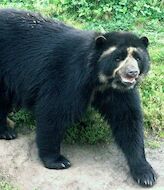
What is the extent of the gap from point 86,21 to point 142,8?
93 centimetres

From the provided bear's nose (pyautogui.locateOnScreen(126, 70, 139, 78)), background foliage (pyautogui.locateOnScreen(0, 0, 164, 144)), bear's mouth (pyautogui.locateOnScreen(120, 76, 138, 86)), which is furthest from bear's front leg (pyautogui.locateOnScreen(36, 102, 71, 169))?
background foliage (pyautogui.locateOnScreen(0, 0, 164, 144))

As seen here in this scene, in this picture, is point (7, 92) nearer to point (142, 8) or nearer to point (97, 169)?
point (97, 169)

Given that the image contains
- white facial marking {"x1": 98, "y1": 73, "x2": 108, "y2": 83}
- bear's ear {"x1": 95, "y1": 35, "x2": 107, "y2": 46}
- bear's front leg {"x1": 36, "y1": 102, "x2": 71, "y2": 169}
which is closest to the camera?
bear's ear {"x1": 95, "y1": 35, "x2": 107, "y2": 46}

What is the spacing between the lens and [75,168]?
19.0 feet

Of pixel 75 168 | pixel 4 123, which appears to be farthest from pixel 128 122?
pixel 4 123

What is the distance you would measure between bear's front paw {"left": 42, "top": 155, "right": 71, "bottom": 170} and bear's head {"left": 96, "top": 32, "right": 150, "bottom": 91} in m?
0.93

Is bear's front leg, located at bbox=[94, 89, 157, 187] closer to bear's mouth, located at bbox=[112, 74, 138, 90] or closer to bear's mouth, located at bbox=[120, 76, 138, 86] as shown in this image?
bear's mouth, located at bbox=[112, 74, 138, 90]

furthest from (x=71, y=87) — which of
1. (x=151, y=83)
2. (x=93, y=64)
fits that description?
(x=151, y=83)

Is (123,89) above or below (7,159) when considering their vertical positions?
above

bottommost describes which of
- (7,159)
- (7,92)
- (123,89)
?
(7,159)

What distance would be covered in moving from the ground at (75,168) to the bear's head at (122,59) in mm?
874

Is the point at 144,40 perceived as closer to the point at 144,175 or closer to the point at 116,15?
the point at 144,175

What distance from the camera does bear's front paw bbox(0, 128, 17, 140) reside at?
20.2 feet

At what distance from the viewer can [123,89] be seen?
18.3 ft
